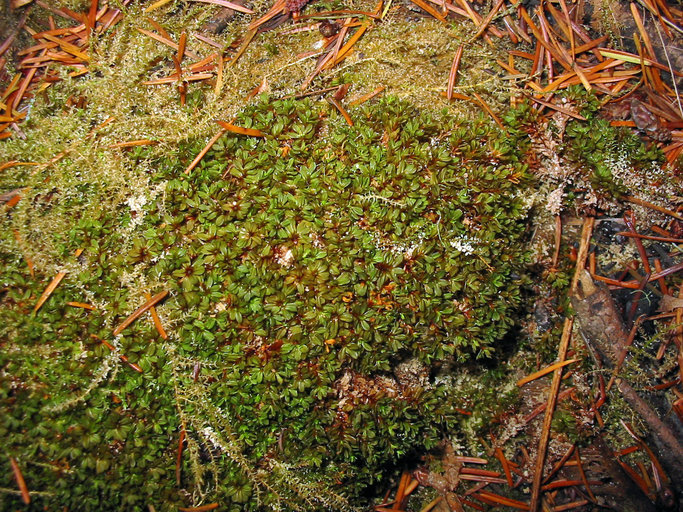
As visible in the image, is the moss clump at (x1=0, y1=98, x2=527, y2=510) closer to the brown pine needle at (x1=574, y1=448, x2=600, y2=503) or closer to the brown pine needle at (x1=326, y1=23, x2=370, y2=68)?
the brown pine needle at (x1=326, y1=23, x2=370, y2=68)

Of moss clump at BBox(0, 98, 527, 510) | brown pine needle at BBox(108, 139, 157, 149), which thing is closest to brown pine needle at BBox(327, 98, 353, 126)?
moss clump at BBox(0, 98, 527, 510)

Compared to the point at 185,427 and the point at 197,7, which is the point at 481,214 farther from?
the point at 197,7

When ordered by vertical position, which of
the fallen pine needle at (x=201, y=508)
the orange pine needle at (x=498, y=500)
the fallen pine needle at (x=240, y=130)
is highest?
the fallen pine needle at (x=240, y=130)

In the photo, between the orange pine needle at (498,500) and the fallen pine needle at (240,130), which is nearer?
the fallen pine needle at (240,130)

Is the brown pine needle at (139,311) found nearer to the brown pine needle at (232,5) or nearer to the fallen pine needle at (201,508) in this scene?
the fallen pine needle at (201,508)

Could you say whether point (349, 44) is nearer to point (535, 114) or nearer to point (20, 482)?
point (535, 114)

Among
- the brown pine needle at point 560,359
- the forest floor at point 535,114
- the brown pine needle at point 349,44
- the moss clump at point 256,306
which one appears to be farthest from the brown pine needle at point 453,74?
the brown pine needle at point 560,359
